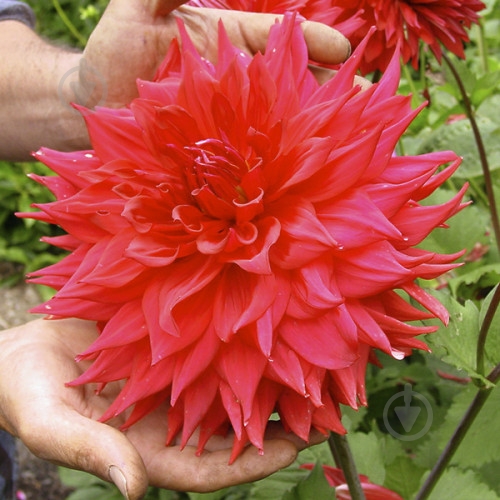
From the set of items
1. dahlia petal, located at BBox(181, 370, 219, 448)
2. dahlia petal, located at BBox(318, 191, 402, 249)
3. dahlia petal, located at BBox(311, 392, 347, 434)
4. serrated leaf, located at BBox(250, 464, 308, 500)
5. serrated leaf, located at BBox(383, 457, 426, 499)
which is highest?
dahlia petal, located at BBox(318, 191, 402, 249)

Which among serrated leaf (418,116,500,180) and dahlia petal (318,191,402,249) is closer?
dahlia petal (318,191,402,249)

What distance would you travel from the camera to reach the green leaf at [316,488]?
0.84 metres

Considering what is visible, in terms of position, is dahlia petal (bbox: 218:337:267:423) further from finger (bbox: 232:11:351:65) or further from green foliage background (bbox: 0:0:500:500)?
finger (bbox: 232:11:351:65)

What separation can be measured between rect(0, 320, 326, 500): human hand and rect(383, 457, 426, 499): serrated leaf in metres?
0.37

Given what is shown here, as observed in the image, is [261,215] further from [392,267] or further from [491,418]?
[491,418]

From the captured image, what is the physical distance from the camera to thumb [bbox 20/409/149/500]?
0.60 meters

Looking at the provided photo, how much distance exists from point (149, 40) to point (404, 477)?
75 cm

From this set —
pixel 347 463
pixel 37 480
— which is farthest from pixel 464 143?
pixel 37 480

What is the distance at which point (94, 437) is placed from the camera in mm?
635

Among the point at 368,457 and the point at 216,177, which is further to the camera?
the point at 368,457

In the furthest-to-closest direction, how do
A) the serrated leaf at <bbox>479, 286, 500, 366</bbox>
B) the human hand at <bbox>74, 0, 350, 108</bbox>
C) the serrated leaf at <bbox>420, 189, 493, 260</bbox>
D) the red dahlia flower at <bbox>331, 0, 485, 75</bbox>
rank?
the serrated leaf at <bbox>420, 189, 493, 260</bbox>
the red dahlia flower at <bbox>331, 0, 485, 75</bbox>
the human hand at <bbox>74, 0, 350, 108</bbox>
the serrated leaf at <bbox>479, 286, 500, 366</bbox>

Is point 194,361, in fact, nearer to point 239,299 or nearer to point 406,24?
point 239,299

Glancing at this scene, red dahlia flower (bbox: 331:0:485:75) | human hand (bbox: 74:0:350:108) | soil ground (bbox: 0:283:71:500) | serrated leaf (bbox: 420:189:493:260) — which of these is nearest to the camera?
human hand (bbox: 74:0:350:108)

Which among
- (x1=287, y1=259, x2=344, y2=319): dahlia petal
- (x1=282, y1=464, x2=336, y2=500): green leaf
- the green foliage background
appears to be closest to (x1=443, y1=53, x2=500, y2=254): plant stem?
the green foliage background
